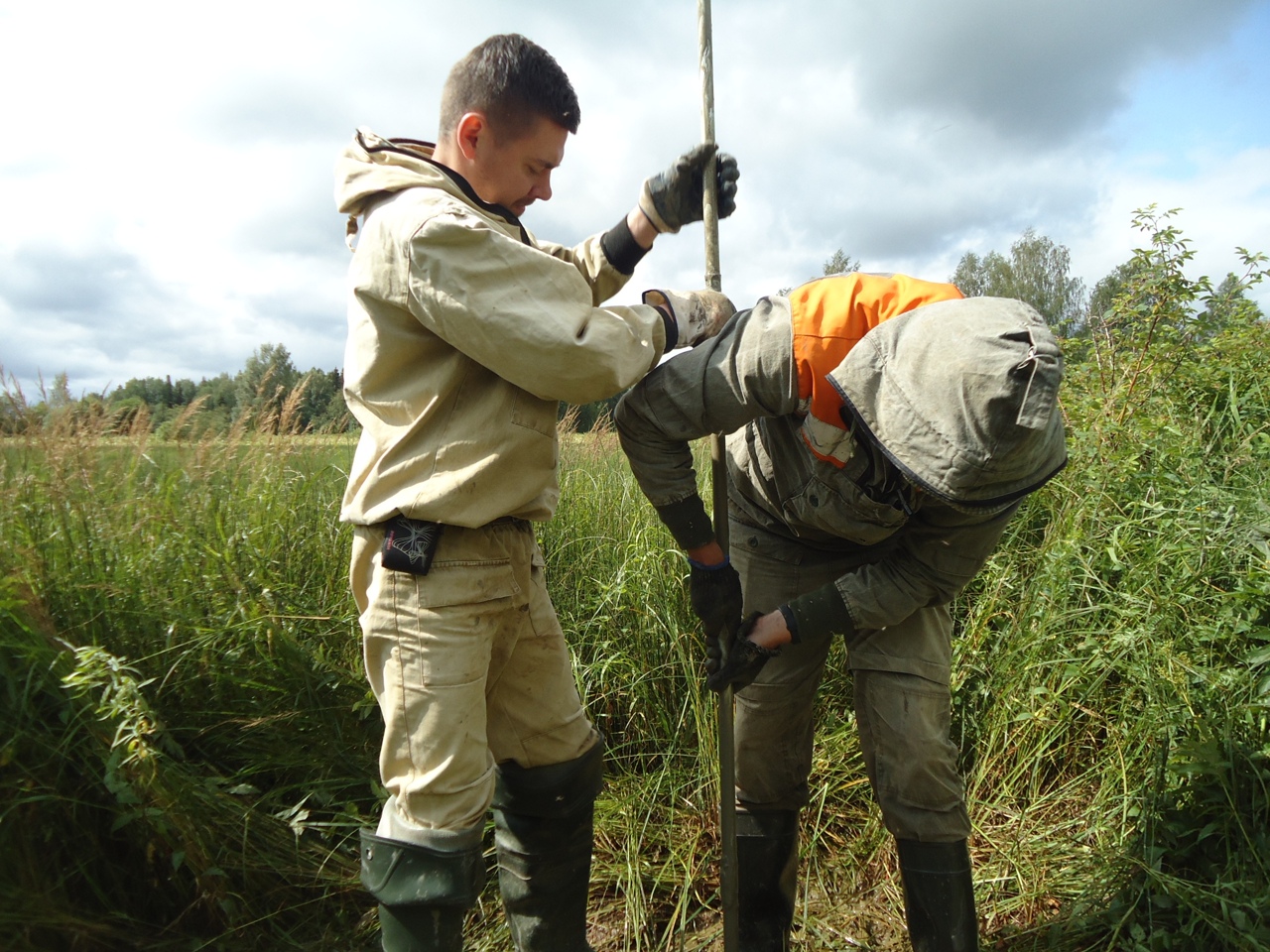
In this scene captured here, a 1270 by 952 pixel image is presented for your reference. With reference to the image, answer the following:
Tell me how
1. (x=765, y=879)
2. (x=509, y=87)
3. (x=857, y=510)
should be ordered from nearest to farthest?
(x=509, y=87), (x=857, y=510), (x=765, y=879)

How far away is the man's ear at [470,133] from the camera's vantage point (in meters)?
1.81

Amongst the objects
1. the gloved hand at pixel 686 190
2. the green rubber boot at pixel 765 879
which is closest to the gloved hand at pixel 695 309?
the gloved hand at pixel 686 190

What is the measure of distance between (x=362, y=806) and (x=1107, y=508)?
3.00m

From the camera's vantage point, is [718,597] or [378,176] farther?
[718,597]

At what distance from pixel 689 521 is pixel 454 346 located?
81 centimetres

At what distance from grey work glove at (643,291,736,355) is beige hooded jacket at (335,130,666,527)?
7.8 inches

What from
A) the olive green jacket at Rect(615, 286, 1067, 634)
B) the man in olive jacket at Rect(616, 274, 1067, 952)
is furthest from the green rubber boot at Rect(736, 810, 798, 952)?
the olive green jacket at Rect(615, 286, 1067, 634)

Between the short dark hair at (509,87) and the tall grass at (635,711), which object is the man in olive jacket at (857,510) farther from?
the short dark hair at (509,87)

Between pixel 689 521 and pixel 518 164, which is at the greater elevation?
pixel 518 164

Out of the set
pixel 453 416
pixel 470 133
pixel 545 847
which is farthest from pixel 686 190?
pixel 545 847

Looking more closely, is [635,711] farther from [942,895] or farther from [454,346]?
[454,346]

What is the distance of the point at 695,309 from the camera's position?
203cm

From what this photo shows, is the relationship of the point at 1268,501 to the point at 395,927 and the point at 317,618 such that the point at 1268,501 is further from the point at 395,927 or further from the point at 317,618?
the point at 317,618

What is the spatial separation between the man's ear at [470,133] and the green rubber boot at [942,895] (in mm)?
2072
